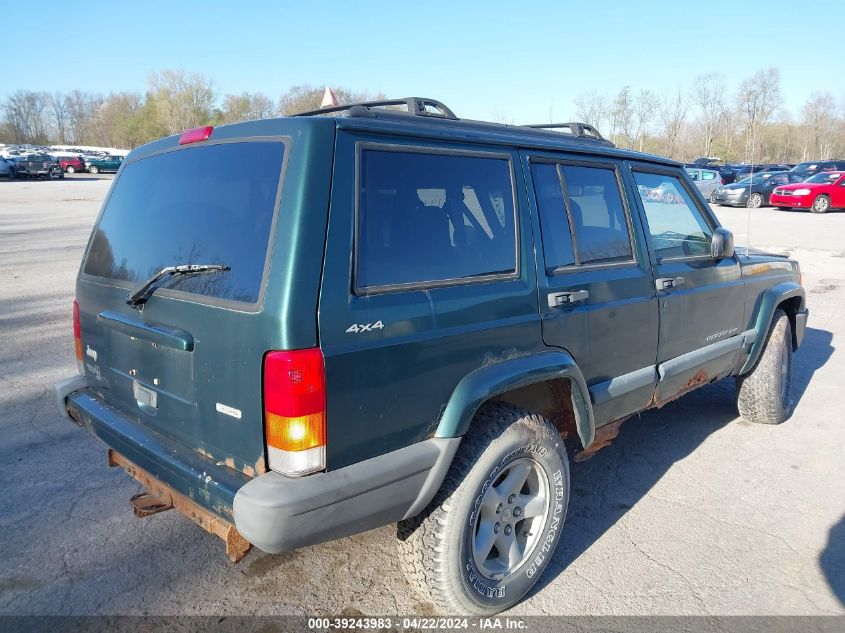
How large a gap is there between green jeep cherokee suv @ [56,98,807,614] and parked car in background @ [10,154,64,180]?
42.2m

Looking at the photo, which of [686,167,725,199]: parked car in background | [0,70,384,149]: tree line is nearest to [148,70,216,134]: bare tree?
[0,70,384,149]: tree line

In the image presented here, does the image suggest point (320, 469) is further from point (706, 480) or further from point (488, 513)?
point (706, 480)

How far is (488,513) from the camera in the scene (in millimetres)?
2604

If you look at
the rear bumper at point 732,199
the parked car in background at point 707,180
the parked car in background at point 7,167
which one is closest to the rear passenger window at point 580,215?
the rear bumper at point 732,199

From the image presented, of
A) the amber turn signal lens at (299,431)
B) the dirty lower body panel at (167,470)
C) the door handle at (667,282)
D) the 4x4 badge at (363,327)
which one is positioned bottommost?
the dirty lower body panel at (167,470)

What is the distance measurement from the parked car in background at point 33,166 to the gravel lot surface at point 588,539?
130 feet

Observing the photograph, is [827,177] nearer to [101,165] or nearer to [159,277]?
[159,277]

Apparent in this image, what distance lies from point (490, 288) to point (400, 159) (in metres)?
0.63

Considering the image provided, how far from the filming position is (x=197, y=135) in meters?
2.54

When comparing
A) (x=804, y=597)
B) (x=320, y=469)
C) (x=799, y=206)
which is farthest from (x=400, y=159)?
(x=799, y=206)

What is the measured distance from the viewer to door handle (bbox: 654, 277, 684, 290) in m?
3.38

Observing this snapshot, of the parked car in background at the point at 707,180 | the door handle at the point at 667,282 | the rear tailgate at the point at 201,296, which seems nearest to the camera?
the rear tailgate at the point at 201,296

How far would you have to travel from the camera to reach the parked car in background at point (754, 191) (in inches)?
965

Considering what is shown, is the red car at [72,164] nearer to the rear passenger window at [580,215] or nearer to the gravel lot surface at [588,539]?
the gravel lot surface at [588,539]
